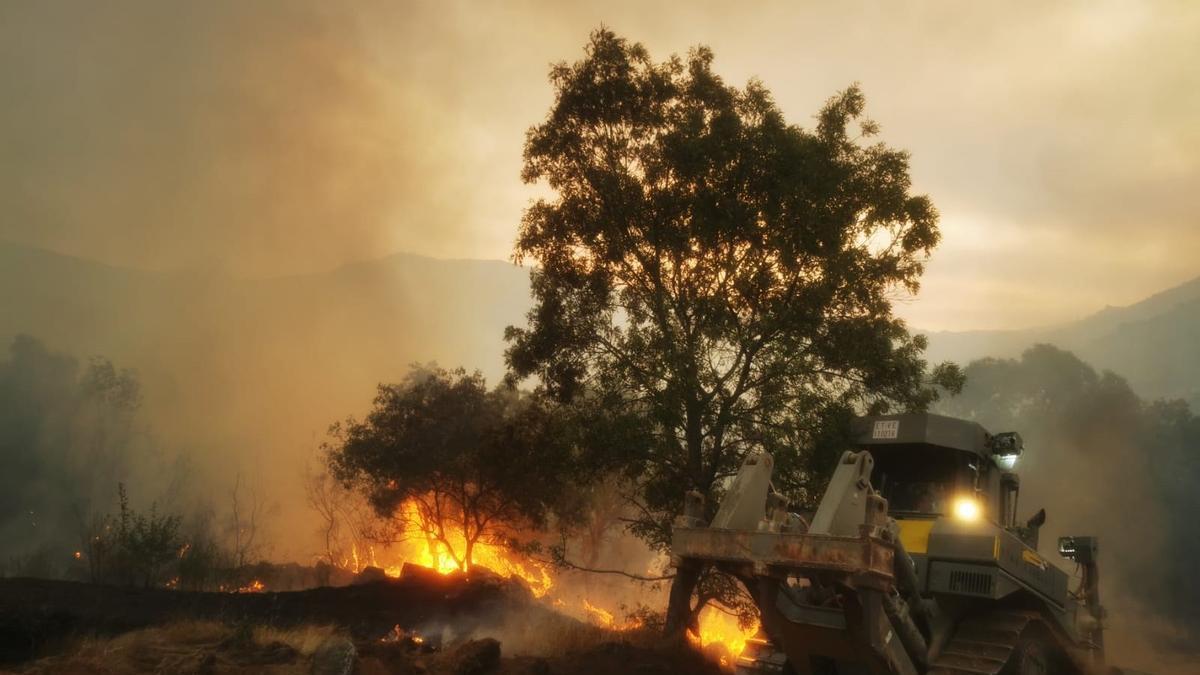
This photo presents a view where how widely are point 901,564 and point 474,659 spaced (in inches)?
248

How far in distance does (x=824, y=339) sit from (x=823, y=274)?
3.66 ft

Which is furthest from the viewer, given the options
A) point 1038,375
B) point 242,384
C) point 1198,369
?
point 1198,369

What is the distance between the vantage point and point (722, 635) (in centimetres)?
1917

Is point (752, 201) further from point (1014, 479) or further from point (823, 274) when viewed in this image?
point (1014, 479)

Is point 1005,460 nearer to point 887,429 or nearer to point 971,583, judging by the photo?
point 887,429

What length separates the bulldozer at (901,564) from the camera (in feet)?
24.2

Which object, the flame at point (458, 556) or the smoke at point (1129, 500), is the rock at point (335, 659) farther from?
the smoke at point (1129, 500)

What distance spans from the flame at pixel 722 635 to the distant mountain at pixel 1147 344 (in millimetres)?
51737

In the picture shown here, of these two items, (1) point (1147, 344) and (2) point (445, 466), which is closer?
(2) point (445, 466)

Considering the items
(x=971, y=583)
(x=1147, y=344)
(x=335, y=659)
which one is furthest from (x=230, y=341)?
(x=1147, y=344)

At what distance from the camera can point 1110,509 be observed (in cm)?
3678

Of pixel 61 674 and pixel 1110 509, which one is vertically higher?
pixel 1110 509

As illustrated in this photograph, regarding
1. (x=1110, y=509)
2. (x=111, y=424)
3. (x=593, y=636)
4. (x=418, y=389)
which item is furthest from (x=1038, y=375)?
(x=111, y=424)

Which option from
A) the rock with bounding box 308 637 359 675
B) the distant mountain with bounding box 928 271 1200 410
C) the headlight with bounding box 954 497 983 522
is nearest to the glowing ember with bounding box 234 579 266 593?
the rock with bounding box 308 637 359 675
